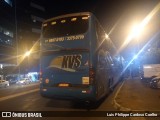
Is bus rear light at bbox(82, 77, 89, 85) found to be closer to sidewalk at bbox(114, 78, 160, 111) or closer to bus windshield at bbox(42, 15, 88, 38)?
sidewalk at bbox(114, 78, 160, 111)

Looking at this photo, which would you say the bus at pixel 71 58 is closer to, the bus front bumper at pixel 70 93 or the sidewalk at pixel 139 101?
the bus front bumper at pixel 70 93

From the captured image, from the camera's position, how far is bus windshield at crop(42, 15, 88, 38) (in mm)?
12605

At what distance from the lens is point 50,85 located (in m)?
13.1

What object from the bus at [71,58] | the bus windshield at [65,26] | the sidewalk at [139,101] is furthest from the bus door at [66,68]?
the sidewalk at [139,101]

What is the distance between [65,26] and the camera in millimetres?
13070

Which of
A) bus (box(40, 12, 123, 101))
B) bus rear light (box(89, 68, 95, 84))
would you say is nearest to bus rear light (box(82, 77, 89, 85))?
bus (box(40, 12, 123, 101))

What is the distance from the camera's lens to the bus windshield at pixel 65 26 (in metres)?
12.6

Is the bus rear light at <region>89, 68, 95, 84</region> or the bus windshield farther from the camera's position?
the bus windshield

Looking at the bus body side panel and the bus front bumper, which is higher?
the bus body side panel

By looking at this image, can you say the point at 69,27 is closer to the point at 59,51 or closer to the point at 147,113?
the point at 59,51

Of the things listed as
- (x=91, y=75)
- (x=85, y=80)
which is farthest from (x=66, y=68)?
(x=91, y=75)

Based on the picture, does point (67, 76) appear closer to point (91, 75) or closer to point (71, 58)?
point (71, 58)

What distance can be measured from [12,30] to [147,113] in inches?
2578

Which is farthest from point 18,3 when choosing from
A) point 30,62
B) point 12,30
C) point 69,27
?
point 69,27
